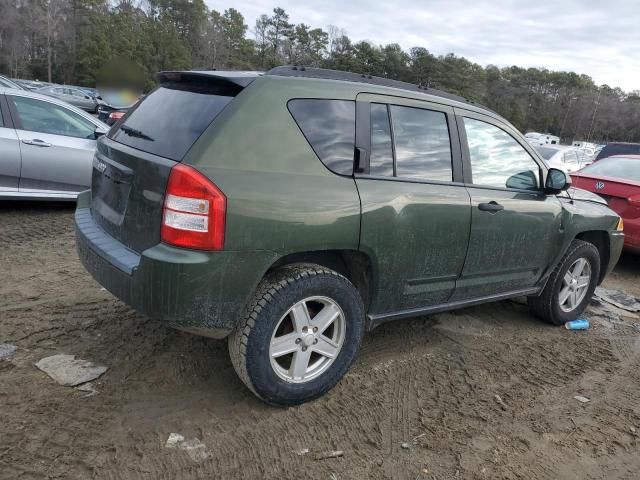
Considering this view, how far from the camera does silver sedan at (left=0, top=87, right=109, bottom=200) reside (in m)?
6.16

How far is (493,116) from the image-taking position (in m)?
3.78

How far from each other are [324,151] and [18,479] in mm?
2105

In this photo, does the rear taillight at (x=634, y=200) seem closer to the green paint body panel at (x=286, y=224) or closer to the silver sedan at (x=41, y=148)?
the green paint body panel at (x=286, y=224)

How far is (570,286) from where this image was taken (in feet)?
15.0

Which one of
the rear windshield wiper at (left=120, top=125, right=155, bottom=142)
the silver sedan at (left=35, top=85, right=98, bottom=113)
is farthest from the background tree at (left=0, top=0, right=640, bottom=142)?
the rear windshield wiper at (left=120, top=125, right=155, bottom=142)

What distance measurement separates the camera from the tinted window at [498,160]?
360 cm

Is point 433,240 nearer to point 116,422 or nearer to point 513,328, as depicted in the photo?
point 513,328

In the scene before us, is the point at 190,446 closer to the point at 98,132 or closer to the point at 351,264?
the point at 351,264

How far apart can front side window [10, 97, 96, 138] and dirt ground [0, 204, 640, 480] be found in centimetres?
282

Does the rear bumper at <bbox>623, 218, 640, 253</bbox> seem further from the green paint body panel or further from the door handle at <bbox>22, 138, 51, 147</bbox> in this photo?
the door handle at <bbox>22, 138, 51, 147</bbox>

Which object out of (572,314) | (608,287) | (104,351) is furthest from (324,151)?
(608,287)

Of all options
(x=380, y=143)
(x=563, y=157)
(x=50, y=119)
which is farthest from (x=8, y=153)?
(x=563, y=157)

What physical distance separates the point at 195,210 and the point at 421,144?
5.23ft

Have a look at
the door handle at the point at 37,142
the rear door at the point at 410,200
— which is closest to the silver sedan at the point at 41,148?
the door handle at the point at 37,142
